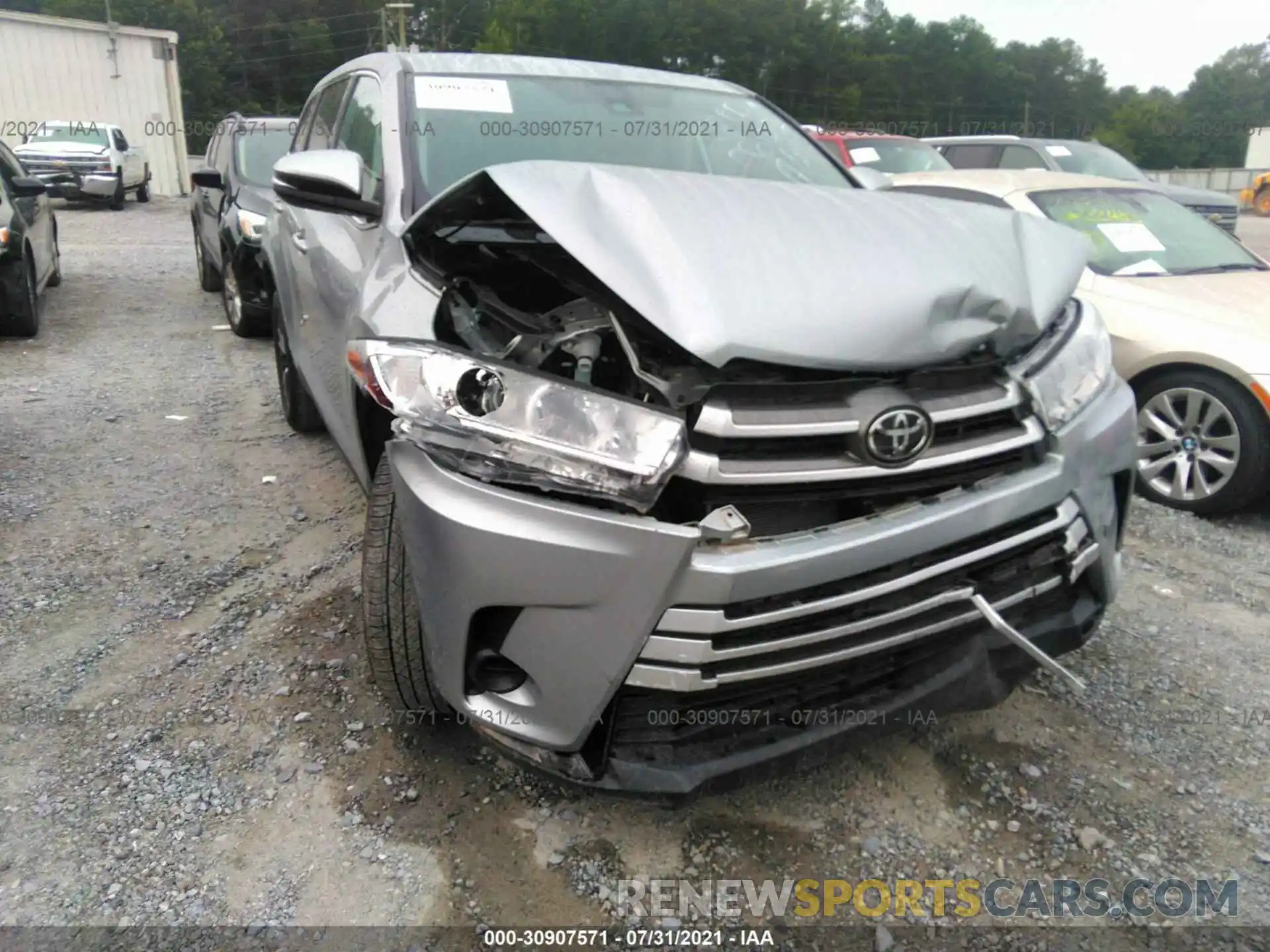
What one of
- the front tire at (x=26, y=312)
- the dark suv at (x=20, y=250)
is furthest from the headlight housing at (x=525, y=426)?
the front tire at (x=26, y=312)

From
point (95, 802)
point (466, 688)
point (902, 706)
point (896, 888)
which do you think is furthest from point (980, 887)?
point (95, 802)

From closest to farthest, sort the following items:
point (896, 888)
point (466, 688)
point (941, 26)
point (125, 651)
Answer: point (466, 688) → point (896, 888) → point (125, 651) → point (941, 26)

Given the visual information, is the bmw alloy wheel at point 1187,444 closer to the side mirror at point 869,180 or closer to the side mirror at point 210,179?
the side mirror at point 869,180

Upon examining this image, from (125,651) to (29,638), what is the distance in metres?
0.33

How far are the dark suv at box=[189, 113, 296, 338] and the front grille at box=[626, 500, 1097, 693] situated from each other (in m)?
5.71

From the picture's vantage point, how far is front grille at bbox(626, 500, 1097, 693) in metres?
1.69

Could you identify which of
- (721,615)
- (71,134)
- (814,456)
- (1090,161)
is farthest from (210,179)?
(71,134)

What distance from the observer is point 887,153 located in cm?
1033

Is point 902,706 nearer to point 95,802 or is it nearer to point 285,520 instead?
point 95,802

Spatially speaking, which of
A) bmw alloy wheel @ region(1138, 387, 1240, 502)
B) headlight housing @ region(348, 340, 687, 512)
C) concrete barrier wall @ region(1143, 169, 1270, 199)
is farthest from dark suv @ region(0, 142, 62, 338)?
concrete barrier wall @ region(1143, 169, 1270, 199)

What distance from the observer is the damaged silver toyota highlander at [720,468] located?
1.71 metres

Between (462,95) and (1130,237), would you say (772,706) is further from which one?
(1130,237)

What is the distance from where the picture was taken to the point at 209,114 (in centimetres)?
3953

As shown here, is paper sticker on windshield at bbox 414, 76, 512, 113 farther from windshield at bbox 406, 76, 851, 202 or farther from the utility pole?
the utility pole
